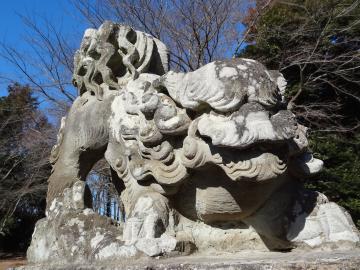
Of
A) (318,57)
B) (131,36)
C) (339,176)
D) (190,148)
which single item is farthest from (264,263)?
(318,57)

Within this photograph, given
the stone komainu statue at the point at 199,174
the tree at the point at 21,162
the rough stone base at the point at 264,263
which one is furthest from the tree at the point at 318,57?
the rough stone base at the point at 264,263

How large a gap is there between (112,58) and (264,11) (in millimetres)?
8160

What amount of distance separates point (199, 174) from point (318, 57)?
7.94m

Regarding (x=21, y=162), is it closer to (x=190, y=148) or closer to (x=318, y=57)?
(x=318, y=57)

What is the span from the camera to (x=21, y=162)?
13922 mm

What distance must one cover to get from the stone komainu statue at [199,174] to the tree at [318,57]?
659cm

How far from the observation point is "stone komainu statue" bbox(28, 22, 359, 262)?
1.64 metres

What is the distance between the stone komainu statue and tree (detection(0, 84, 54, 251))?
8.66 meters

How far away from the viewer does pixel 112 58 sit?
2.38 metres

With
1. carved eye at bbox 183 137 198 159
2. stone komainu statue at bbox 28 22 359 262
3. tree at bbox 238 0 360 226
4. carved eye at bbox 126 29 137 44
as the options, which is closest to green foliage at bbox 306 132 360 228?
tree at bbox 238 0 360 226

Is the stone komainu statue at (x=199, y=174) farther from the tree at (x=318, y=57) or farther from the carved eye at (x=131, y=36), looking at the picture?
the tree at (x=318, y=57)

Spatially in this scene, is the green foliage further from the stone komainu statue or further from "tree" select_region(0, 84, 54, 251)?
"tree" select_region(0, 84, 54, 251)

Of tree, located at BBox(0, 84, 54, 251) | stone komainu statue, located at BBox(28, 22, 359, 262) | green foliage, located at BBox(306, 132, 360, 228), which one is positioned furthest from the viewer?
tree, located at BBox(0, 84, 54, 251)

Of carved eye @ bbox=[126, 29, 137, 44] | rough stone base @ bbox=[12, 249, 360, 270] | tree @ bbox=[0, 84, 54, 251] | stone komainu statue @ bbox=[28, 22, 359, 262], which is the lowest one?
rough stone base @ bbox=[12, 249, 360, 270]
